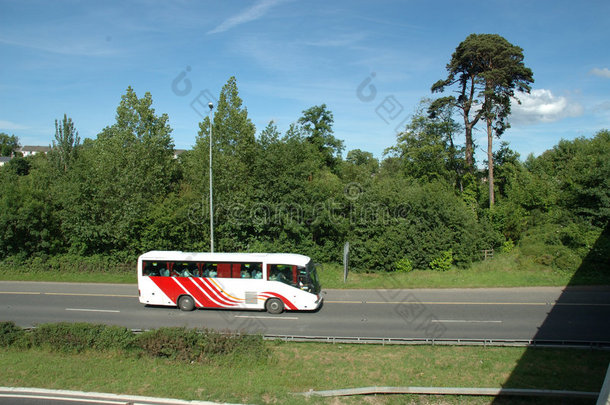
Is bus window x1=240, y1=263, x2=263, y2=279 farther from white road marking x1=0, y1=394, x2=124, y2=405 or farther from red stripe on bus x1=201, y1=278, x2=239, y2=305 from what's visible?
white road marking x1=0, y1=394, x2=124, y2=405

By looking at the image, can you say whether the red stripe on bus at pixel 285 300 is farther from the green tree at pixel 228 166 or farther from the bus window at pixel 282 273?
the green tree at pixel 228 166

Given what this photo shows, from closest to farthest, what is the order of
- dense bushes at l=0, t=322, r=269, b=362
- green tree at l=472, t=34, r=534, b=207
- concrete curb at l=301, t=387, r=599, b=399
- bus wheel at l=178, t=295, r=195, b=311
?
concrete curb at l=301, t=387, r=599, b=399 < dense bushes at l=0, t=322, r=269, b=362 < bus wheel at l=178, t=295, r=195, b=311 < green tree at l=472, t=34, r=534, b=207

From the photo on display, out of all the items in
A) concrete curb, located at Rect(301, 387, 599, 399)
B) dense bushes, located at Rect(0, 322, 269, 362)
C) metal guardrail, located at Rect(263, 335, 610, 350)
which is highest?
dense bushes, located at Rect(0, 322, 269, 362)

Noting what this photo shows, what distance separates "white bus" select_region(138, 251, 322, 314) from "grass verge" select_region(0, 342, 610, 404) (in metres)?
4.39

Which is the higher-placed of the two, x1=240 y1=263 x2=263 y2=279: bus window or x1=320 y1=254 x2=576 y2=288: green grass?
x1=240 y1=263 x2=263 y2=279: bus window

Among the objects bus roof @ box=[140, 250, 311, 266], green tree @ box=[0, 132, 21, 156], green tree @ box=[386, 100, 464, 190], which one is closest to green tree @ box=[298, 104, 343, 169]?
green tree @ box=[386, 100, 464, 190]

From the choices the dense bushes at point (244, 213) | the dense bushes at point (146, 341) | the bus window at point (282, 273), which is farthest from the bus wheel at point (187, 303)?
the dense bushes at point (244, 213)

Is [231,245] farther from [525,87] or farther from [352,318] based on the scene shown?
[525,87]

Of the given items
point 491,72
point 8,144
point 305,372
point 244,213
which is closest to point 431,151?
point 491,72

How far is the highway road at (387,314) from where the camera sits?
1331cm

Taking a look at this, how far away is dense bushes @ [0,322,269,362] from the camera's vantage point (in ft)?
34.3

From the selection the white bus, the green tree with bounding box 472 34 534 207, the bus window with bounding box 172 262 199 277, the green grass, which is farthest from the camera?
the green tree with bounding box 472 34 534 207

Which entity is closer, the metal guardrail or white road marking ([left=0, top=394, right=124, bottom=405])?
white road marking ([left=0, top=394, right=124, bottom=405])

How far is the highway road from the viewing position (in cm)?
1331
